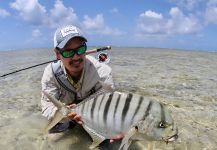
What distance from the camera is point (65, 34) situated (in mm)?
3713

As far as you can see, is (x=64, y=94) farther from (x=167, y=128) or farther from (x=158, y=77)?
(x=158, y=77)

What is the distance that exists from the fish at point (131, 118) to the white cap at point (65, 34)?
819 mm

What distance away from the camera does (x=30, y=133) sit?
14.3 feet

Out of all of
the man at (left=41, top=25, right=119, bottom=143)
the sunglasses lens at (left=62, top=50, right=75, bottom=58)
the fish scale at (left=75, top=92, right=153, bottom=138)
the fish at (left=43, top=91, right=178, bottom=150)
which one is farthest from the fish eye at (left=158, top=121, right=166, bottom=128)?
the sunglasses lens at (left=62, top=50, right=75, bottom=58)

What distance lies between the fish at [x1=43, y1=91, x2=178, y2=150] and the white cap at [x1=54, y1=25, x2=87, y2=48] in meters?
0.82

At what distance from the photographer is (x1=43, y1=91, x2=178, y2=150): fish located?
2680 millimetres

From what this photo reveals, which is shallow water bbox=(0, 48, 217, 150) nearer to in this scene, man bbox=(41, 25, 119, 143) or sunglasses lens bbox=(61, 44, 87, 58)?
man bbox=(41, 25, 119, 143)

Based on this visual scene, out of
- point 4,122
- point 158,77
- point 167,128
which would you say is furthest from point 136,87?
point 167,128

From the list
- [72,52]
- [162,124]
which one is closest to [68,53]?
[72,52]

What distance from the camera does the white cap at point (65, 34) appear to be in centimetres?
364

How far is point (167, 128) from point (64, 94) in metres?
1.80

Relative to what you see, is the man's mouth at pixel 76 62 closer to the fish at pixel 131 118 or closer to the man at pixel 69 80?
the man at pixel 69 80

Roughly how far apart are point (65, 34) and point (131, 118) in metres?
1.38

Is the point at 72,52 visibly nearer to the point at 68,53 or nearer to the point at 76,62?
the point at 68,53
